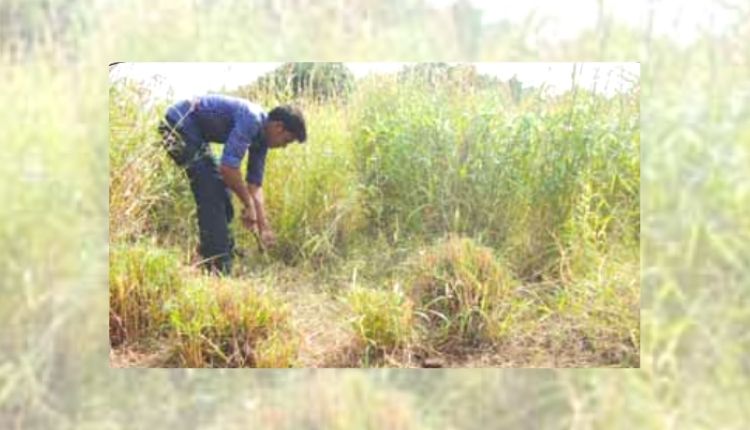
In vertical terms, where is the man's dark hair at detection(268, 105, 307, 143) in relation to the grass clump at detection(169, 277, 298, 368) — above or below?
above

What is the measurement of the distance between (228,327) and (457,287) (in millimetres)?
521

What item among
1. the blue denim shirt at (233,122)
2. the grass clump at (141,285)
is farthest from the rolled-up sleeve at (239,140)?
the grass clump at (141,285)

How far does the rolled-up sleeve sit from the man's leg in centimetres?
5

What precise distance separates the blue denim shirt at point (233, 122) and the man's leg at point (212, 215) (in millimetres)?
59

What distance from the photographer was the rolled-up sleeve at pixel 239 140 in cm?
262

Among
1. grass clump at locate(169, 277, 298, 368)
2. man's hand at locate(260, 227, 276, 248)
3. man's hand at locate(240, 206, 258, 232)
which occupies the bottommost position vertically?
grass clump at locate(169, 277, 298, 368)

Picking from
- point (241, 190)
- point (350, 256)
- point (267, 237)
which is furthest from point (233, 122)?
point (350, 256)

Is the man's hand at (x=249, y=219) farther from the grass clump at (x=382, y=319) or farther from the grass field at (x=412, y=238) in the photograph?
the grass clump at (x=382, y=319)

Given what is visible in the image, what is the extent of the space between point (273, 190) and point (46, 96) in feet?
1.90

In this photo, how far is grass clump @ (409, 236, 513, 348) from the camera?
8.49ft

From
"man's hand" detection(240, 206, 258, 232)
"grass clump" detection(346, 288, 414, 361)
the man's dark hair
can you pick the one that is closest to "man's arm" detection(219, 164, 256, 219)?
"man's hand" detection(240, 206, 258, 232)

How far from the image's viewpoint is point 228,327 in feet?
8.53

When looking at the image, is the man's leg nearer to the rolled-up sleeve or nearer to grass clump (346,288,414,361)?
the rolled-up sleeve

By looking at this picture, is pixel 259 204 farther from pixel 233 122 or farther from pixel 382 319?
pixel 382 319
